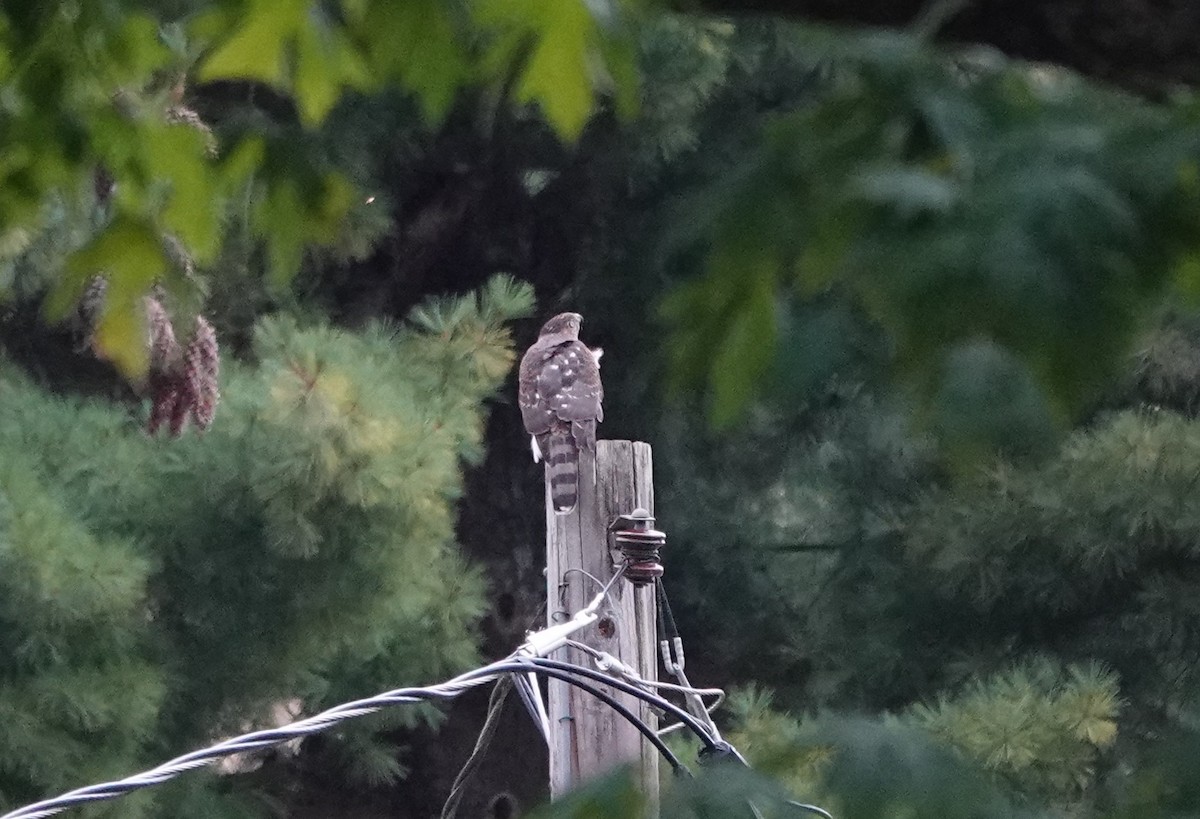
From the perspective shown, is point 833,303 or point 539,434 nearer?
point 833,303

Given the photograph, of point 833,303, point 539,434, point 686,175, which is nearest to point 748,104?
point 686,175

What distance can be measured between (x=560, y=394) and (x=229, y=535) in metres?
0.87

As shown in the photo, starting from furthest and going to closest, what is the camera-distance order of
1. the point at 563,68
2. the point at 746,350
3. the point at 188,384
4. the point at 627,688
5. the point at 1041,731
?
the point at 1041,731 → the point at 188,384 → the point at 627,688 → the point at 563,68 → the point at 746,350

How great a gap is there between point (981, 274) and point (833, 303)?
123mm

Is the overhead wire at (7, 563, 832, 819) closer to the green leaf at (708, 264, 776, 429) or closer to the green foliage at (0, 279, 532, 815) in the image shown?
the green leaf at (708, 264, 776, 429)

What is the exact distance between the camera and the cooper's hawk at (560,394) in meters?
2.93

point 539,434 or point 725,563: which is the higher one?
point 725,563

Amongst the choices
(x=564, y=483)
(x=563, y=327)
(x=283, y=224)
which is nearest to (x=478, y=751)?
(x=564, y=483)

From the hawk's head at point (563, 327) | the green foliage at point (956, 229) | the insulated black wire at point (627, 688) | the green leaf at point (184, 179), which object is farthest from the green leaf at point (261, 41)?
the hawk's head at point (563, 327)

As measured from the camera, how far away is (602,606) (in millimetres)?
1936

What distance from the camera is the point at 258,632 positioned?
348 cm

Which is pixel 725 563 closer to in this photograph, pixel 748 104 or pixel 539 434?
pixel 748 104

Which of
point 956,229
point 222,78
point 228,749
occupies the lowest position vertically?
point 956,229

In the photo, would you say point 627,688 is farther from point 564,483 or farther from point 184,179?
point 184,179
